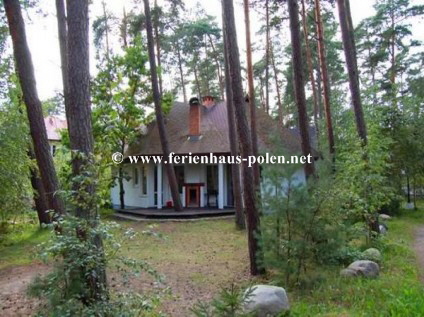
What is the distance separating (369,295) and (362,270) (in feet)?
2.92

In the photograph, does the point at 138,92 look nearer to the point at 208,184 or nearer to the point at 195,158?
the point at 195,158

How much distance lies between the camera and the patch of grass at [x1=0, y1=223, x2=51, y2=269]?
8844mm

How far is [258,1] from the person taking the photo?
14.2 m

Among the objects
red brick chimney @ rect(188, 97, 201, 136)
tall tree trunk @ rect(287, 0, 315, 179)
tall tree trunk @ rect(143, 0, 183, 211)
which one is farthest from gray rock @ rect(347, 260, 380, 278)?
red brick chimney @ rect(188, 97, 201, 136)

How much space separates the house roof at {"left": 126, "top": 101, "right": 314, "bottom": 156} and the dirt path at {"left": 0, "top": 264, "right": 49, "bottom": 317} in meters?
9.04

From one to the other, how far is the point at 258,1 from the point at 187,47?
10048 millimetres

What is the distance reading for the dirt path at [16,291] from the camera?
16.7 ft

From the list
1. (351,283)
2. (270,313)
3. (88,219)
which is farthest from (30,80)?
(351,283)

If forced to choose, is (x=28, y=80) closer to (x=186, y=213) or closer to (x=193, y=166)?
(x=186, y=213)

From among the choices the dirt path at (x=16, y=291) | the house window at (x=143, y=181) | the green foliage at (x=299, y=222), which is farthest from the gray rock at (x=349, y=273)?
the house window at (x=143, y=181)

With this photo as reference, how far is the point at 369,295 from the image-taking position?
5.27 m

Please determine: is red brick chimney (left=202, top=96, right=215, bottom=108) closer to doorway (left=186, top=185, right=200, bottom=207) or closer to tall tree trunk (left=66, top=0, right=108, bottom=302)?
doorway (left=186, top=185, right=200, bottom=207)

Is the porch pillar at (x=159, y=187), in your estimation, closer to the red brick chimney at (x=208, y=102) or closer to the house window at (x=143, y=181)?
the house window at (x=143, y=181)

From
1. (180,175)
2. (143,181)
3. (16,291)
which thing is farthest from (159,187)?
(16,291)
